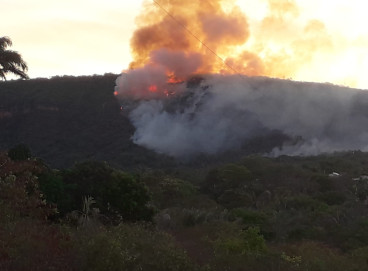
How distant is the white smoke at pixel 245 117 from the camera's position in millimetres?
79375

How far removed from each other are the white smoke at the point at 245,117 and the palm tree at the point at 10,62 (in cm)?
5087

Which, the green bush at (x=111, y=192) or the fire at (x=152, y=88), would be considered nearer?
the green bush at (x=111, y=192)

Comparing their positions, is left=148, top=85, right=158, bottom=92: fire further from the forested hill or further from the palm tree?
the palm tree

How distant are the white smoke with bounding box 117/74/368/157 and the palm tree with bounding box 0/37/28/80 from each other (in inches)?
2003

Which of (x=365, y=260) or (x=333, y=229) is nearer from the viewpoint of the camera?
(x=365, y=260)

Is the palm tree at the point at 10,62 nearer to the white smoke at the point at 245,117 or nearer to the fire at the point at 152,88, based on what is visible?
the white smoke at the point at 245,117

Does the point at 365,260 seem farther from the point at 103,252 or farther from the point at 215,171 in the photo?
the point at 215,171

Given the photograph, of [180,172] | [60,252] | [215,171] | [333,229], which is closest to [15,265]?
[60,252]

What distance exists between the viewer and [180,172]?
5822 cm

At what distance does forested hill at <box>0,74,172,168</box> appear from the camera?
238ft

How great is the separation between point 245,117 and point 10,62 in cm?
6195

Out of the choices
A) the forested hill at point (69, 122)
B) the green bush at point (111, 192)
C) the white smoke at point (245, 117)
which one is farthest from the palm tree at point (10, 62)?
the white smoke at point (245, 117)

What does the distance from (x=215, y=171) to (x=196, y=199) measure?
10.5 m

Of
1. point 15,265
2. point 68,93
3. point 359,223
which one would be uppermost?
point 68,93
